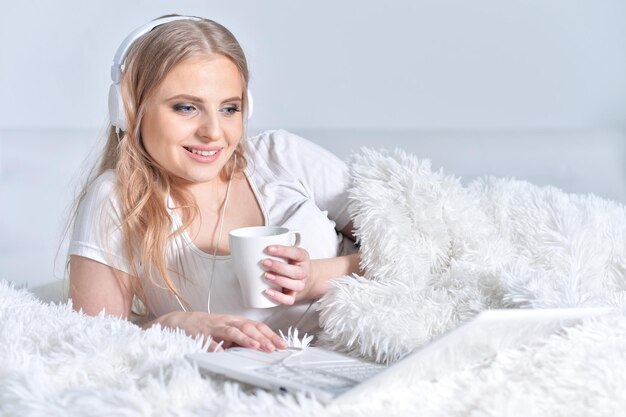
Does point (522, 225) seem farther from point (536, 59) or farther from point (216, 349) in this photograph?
point (536, 59)

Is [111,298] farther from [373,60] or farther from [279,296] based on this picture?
[373,60]

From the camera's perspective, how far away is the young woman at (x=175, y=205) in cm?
163

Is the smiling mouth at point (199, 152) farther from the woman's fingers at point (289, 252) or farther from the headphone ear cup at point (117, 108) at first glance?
the woman's fingers at point (289, 252)

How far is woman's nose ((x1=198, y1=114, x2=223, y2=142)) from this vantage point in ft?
5.29

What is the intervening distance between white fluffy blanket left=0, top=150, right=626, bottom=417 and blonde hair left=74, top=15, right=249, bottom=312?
23cm

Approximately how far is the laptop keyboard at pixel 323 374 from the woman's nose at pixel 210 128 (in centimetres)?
56

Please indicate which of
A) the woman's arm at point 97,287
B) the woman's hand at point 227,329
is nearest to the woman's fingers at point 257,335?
the woman's hand at point 227,329

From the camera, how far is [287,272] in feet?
4.76

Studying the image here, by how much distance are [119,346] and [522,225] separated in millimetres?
907

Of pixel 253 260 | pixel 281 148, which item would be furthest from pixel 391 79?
pixel 253 260

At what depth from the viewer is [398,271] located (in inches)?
62.3

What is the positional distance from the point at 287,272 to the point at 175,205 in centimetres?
35

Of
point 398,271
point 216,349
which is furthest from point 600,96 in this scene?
point 216,349

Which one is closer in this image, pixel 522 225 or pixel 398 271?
pixel 398 271
